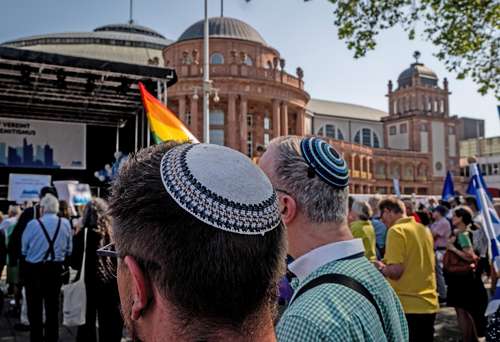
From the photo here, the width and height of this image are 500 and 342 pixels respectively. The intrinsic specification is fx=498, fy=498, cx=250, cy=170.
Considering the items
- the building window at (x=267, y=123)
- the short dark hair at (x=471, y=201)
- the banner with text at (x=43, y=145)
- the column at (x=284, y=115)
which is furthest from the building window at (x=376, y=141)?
the short dark hair at (x=471, y=201)

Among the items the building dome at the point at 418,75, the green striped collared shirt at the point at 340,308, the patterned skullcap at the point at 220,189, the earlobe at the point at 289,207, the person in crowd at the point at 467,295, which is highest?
the building dome at the point at 418,75

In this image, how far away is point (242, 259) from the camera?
3.19 ft

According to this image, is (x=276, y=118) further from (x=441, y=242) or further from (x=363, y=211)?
(x=363, y=211)

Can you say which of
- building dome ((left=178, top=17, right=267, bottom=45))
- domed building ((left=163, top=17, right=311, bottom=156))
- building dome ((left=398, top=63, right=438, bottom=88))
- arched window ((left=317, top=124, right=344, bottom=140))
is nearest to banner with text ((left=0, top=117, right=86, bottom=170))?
domed building ((left=163, top=17, right=311, bottom=156))

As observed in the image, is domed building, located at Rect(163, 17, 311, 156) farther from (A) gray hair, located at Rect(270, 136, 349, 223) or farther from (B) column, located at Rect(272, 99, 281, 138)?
(A) gray hair, located at Rect(270, 136, 349, 223)

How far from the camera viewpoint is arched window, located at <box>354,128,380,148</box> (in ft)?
258

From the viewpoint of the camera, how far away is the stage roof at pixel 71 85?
40.4 feet

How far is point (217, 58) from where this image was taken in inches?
1887

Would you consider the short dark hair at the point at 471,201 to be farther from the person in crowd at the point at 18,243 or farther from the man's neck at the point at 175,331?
the man's neck at the point at 175,331

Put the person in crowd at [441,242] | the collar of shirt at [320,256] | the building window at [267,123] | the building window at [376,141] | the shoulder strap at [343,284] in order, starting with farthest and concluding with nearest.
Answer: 1. the building window at [376,141]
2. the building window at [267,123]
3. the person in crowd at [441,242]
4. the collar of shirt at [320,256]
5. the shoulder strap at [343,284]

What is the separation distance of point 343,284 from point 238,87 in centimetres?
4500

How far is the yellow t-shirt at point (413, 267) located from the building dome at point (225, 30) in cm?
4585

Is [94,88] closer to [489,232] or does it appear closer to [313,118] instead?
[489,232]

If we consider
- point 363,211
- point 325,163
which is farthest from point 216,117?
point 325,163
